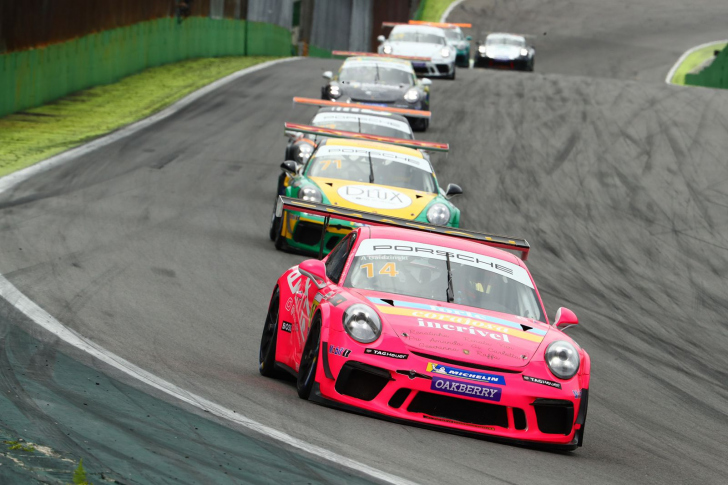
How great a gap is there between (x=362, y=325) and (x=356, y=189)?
6414 mm

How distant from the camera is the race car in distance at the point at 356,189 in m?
12.6

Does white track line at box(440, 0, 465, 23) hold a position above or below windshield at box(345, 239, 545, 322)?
below

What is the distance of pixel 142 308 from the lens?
9117 millimetres

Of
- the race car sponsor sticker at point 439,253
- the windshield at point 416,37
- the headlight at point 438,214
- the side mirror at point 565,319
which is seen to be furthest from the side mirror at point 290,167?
the windshield at point 416,37

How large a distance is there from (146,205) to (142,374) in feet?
26.9

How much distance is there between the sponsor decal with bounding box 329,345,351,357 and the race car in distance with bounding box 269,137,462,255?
18.3ft

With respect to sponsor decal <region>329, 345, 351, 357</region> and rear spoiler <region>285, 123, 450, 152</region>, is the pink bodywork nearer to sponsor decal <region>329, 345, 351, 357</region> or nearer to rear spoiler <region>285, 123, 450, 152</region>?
sponsor decal <region>329, 345, 351, 357</region>

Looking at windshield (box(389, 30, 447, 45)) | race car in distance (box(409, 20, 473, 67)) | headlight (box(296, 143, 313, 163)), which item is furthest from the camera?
race car in distance (box(409, 20, 473, 67))

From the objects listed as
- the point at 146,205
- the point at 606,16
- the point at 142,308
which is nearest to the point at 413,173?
the point at 146,205

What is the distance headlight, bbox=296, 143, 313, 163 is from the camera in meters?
16.7

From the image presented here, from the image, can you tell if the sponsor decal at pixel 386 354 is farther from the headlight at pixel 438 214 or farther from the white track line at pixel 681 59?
the white track line at pixel 681 59

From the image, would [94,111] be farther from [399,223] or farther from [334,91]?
[399,223]

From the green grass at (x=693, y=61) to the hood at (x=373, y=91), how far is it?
2123 cm

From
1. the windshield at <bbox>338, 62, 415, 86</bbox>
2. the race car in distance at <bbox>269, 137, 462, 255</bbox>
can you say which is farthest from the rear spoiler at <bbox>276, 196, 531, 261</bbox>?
the windshield at <bbox>338, 62, 415, 86</bbox>
